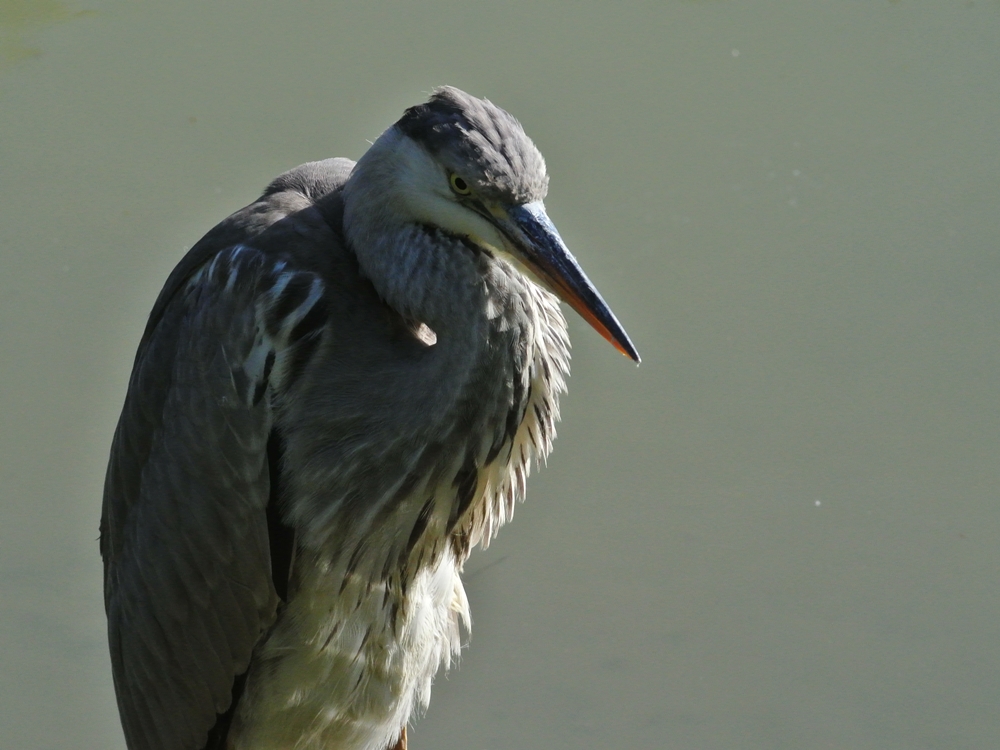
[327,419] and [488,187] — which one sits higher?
[488,187]

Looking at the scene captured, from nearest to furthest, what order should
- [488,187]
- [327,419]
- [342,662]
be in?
[488,187]
[327,419]
[342,662]

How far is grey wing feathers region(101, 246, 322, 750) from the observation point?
7.28ft

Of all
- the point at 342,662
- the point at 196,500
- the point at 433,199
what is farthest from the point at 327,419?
the point at 342,662

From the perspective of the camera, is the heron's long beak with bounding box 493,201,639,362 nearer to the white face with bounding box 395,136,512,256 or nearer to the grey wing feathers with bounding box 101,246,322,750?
the white face with bounding box 395,136,512,256

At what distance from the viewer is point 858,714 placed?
296cm

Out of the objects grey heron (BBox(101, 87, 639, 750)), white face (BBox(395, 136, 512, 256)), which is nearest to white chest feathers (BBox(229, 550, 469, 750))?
grey heron (BBox(101, 87, 639, 750))

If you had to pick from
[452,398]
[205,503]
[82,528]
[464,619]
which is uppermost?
[452,398]

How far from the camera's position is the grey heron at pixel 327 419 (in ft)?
6.82

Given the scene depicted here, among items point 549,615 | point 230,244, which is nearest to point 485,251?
point 230,244

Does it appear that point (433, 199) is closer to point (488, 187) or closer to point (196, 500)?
point (488, 187)

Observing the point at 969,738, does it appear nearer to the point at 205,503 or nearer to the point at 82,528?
the point at 205,503

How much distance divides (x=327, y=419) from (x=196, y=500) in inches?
Result: 11.5

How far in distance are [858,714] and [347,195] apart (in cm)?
169

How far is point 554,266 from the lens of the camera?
6.51 ft
